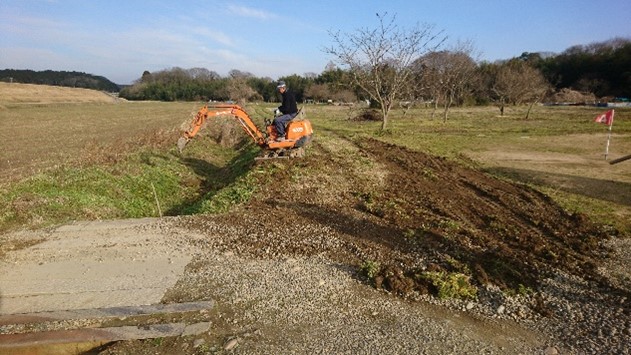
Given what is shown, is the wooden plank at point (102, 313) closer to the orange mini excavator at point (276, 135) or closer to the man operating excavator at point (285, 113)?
the orange mini excavator at point (276, 135)

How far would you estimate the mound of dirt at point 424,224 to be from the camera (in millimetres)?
5679

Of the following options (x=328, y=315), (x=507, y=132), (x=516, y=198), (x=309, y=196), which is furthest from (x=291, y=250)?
(x=507, y=132)

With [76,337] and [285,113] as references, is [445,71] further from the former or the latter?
[76,337]

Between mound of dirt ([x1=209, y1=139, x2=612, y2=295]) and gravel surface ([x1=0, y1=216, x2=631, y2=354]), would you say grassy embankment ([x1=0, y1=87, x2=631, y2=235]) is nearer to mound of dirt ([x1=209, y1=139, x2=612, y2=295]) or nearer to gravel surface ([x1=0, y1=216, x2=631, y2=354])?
mound of dirt ([x1=209, y1=139, x2=612, y2=295])

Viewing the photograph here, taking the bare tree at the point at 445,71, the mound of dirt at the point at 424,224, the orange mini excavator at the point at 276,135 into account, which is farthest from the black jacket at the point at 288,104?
the bare tree at the point at 445,71

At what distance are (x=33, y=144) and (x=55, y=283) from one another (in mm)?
19018

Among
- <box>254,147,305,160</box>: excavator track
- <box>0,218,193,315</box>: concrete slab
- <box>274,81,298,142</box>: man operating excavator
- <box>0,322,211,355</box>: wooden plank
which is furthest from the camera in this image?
<box>254,147,305,160</box>: excavator track

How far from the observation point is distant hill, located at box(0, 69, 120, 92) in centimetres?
13962

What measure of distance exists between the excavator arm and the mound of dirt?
1.32m

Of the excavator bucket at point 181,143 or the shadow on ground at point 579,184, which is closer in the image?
the shadow on ground at point 579,184

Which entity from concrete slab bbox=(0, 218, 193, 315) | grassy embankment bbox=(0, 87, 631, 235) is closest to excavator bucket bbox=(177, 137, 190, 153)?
grassy embankment bbox=(0, 87, 631, 235)

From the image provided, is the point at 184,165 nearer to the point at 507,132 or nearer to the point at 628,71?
the point at 507,132

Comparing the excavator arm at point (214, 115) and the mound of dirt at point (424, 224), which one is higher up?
the excavator arm at point (214, 115)

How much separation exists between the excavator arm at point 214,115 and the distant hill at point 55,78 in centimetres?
15158
